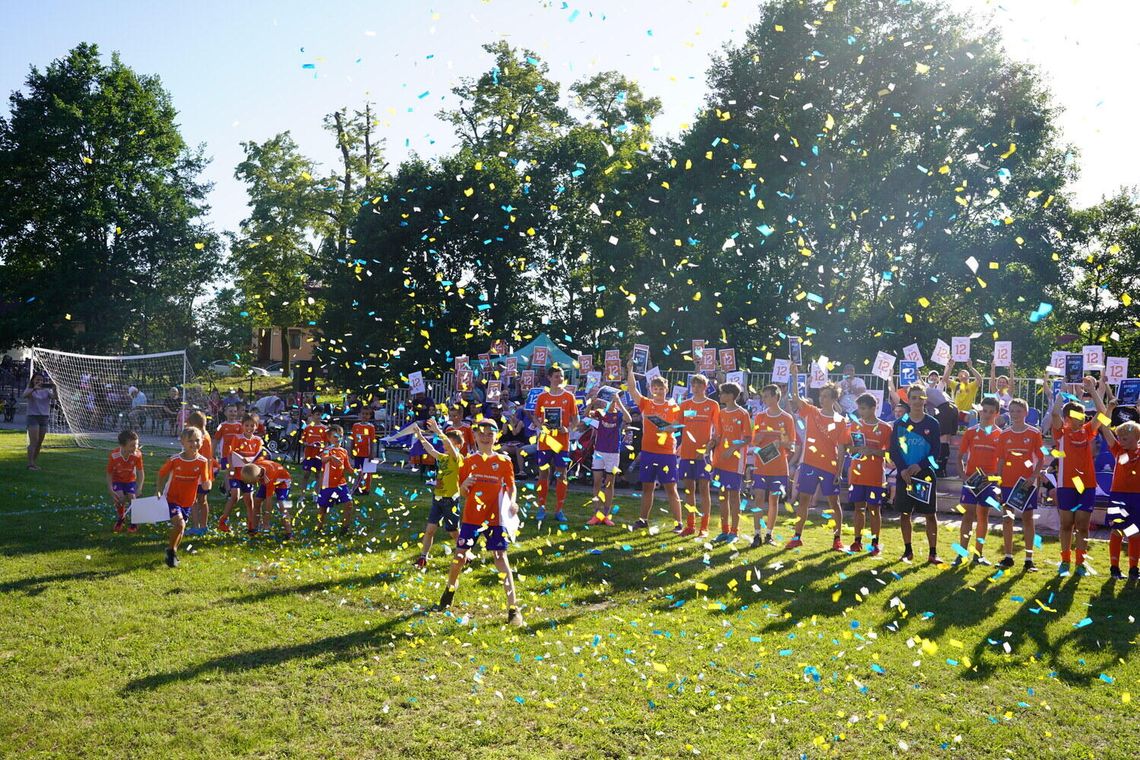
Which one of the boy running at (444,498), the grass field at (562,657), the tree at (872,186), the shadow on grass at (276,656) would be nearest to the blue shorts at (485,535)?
the grass field at (562,657)

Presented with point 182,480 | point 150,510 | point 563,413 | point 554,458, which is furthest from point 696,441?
point 150,510

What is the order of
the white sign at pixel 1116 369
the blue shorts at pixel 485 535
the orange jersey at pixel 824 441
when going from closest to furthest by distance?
1. the blue shorts at pixel 485 535
2. the orange jersey at pixel 824 441
3. the white sign at pixel 1116 369

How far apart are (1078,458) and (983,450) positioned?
96cm

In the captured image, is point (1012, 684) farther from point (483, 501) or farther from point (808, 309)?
point (808, 309)

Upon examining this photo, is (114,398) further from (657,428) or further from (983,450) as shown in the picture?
(983,450)

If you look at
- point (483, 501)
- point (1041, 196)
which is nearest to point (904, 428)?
point (483, 501)

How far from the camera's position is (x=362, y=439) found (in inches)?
514

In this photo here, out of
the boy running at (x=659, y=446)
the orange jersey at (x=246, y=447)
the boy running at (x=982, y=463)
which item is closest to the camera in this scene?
the boy running at (x=982, y=463)

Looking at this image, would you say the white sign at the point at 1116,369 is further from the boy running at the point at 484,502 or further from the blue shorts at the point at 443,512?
the boy running at the point at 484,502

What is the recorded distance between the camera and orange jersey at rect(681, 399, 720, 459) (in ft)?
36.2

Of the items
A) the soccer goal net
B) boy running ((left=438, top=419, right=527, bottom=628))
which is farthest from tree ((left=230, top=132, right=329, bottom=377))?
boy running ((left=438, top=419, right=527, bottom=628))

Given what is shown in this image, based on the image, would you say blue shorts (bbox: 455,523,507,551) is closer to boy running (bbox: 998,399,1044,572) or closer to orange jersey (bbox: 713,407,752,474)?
orange jersey (bbox: 713,407,752,474)

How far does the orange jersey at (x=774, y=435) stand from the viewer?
10.5 m

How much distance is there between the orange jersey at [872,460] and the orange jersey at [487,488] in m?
4.58
